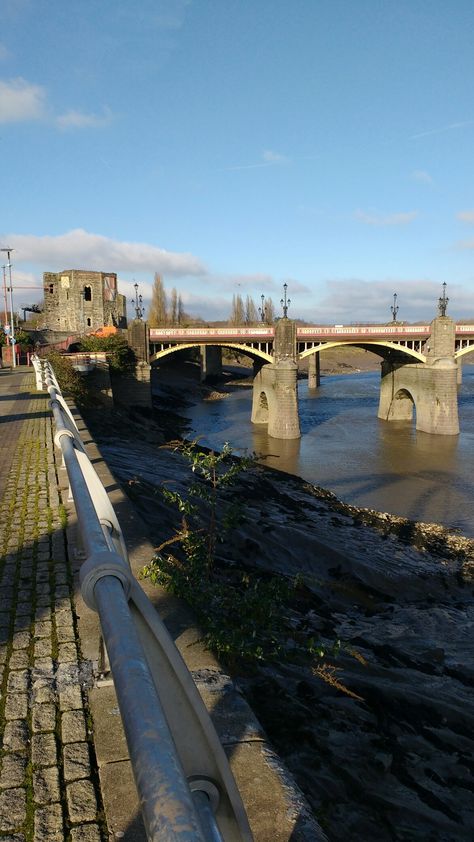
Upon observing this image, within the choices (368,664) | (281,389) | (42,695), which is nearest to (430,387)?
(281,389)

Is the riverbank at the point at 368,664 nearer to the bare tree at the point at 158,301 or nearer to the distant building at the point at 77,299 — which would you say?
the distant building at the point at 77,299

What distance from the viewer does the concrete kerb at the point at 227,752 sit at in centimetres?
262

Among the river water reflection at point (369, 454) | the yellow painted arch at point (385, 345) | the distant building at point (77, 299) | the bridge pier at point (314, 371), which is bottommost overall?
the river water reflection at point (369, 454)

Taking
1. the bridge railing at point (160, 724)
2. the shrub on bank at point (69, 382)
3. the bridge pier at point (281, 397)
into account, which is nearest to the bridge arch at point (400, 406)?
the bridge pier at point (281, 397)

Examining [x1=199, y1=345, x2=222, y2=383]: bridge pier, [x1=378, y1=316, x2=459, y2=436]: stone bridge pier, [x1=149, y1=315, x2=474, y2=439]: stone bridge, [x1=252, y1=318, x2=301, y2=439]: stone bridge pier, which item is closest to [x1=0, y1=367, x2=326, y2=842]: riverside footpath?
[x1=252, y1=318, x2=301, y2=439]: stone bridge pier

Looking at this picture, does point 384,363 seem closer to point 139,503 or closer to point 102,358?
point 102,358

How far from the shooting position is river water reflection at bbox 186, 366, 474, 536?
22.4 metres

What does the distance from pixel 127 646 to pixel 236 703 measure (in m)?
2.13

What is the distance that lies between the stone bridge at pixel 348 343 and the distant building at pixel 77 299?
2127cm

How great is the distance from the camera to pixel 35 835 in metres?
2.55

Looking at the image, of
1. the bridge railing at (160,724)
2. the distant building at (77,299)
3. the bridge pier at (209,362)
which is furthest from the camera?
the bridge pier at (209,362)

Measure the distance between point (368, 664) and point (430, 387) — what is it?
113 feet

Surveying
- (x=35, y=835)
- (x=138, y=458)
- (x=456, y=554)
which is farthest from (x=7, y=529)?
(x=456, y=554)

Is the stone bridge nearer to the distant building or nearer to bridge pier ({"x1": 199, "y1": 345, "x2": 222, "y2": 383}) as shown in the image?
the distant building
